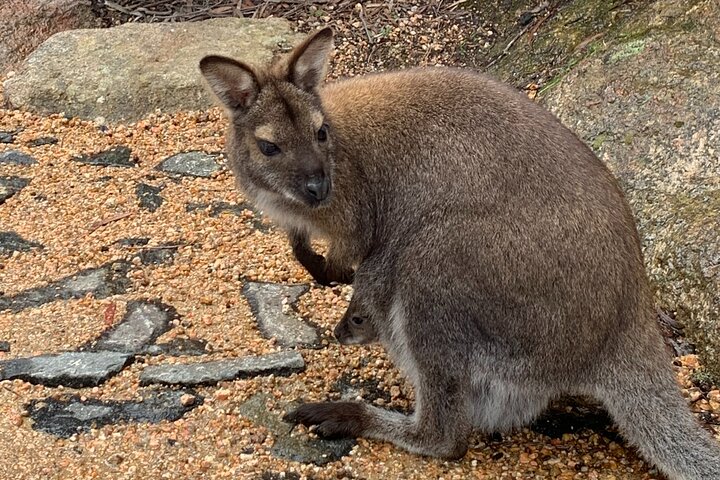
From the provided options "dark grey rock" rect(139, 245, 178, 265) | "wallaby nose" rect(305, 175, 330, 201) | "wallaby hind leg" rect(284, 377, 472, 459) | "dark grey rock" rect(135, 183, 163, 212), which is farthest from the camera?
"dark grey rock" rect(135, 183, 163, 212)

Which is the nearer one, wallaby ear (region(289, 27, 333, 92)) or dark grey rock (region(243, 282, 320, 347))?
wallaby ear (region(289, 27, 333, 92))

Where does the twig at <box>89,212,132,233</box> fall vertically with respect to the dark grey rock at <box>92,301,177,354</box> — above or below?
above

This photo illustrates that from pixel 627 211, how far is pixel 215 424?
1.82 meters

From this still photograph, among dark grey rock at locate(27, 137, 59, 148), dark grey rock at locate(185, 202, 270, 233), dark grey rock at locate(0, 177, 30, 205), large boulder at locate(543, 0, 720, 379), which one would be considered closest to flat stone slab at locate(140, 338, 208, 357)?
dark grey rock at locate(185, 202, 270, 233)

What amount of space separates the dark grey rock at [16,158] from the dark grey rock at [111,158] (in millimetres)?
286

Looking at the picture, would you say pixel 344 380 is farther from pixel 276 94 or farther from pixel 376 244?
pixel 276 94

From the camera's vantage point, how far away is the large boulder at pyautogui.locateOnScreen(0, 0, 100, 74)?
7.74m

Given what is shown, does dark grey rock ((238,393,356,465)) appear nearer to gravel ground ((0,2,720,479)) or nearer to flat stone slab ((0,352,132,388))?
gravel ground ((0,2,720,479))

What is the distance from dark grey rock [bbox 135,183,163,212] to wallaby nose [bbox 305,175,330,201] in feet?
6.64

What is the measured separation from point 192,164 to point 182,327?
1914 millimetres

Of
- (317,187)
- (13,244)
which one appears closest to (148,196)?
(13,244)

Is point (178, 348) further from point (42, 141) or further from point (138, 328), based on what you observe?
point (42, 141)

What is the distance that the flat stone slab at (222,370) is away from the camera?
397 cm

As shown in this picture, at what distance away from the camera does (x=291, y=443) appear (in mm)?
3715
